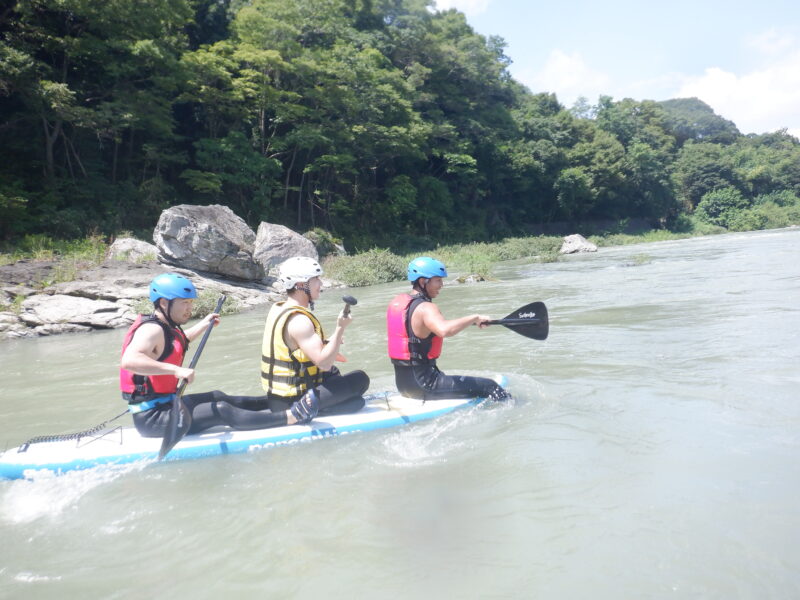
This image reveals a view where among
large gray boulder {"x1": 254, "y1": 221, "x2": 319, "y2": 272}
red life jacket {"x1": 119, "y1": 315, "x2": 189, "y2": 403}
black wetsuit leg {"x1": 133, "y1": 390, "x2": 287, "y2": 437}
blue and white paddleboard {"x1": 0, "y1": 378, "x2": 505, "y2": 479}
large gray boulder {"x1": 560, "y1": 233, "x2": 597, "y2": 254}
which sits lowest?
blue and white paddleboard {"x1": 0, "y1": 378, "x2": 505, "y2": 479}

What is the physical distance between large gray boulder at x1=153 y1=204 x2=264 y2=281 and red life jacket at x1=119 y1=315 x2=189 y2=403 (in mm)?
11196

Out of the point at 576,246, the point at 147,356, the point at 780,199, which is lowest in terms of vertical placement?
the point at 147,356

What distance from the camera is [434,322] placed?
4305 millimetres

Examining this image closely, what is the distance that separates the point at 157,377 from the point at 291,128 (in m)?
24.0

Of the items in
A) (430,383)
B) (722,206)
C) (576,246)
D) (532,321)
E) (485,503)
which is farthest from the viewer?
(722,206)

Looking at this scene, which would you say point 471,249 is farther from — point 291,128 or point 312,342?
point 312,342

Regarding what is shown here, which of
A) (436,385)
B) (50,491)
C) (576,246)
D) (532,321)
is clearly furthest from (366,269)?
(576,246)

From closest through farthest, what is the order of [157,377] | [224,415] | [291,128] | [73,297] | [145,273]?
Answer: 1. [157,377]
2. [224,415]
3. [73,297]
4. [145,273]
5. [291,128]

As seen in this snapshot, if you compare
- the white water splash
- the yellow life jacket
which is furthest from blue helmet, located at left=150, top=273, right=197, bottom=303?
the white water splash

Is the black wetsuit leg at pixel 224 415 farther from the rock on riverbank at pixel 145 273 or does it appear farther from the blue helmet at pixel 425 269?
the rock on riverbank at pixel 145 273

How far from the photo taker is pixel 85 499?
3.55 metres

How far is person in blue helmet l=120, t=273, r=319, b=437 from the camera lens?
366cm

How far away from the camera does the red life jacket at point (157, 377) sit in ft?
12.6

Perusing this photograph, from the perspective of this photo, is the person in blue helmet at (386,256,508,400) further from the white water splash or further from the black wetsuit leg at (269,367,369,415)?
the white water splash
